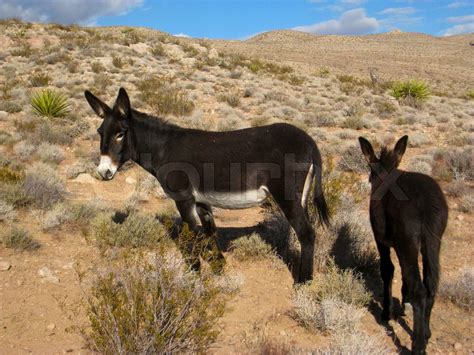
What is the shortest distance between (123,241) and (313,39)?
106 m

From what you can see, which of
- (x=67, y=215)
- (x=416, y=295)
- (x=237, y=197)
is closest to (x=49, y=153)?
(x=67, y=215)

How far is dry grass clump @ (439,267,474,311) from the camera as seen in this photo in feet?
15.4

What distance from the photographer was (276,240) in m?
6.18

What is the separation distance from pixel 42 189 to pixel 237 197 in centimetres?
407

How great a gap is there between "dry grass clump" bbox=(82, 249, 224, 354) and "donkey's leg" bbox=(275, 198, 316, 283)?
1.52 metres

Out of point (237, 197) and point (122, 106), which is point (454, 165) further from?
point (122, 106)

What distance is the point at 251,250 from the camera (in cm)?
576

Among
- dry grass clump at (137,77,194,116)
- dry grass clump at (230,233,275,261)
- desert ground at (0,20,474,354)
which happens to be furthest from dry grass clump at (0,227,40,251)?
dry grass clump at (137,77,194,116)

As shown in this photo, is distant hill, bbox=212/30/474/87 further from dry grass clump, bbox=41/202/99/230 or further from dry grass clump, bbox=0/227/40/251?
dry grass clump, bbox=0/227/40/251

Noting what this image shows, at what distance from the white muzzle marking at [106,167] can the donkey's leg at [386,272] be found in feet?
10.8

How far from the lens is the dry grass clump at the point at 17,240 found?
5.25 meters

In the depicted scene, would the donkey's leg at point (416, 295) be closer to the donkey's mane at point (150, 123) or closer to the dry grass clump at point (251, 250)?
the dry grass clump at point (251, 250)

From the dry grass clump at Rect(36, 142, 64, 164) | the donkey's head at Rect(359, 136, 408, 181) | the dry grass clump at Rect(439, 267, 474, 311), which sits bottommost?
the dry grass clump at Rect(439, 267, 474, 311)

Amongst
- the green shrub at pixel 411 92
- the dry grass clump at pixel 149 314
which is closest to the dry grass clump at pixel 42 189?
the dry grass clump at pixel 149 314
